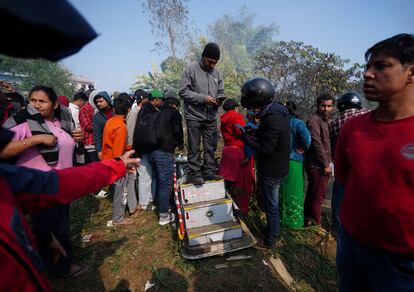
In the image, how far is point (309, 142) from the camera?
4.20m

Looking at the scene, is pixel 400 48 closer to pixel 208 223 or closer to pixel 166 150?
pixel 208 223

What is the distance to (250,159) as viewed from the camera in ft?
15.9

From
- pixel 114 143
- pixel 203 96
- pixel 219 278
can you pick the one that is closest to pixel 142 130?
pixel 114 143

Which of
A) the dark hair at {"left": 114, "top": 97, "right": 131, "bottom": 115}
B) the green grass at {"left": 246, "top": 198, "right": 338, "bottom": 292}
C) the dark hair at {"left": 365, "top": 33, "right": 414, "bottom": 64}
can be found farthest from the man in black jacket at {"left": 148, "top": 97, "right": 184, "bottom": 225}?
the dark hair at {"left": 365, "top": 33, "right": 414, "bottom": 64}

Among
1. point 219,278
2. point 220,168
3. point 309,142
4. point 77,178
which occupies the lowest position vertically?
point 219,278

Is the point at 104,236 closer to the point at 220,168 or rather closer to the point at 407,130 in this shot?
the point at 220,168

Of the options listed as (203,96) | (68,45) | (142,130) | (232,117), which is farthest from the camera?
(232,117)

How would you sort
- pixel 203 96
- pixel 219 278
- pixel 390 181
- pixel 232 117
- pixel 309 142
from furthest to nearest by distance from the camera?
pixel 232 117, pixel 309 142, pixel 203 96, pixel 219 278, pixel 390 181

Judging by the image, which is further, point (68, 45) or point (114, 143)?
point (114, 143)

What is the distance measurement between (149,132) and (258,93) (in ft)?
7.08

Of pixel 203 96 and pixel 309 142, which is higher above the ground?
pixel 203 96

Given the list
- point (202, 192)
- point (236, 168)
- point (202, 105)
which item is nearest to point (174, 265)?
point (202, 192)

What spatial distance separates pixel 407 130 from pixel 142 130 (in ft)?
13.0

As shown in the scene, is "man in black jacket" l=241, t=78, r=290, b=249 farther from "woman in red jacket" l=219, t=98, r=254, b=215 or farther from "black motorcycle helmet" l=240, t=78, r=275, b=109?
"woman in red jacket" l=219, t=98, r=254, b=215
